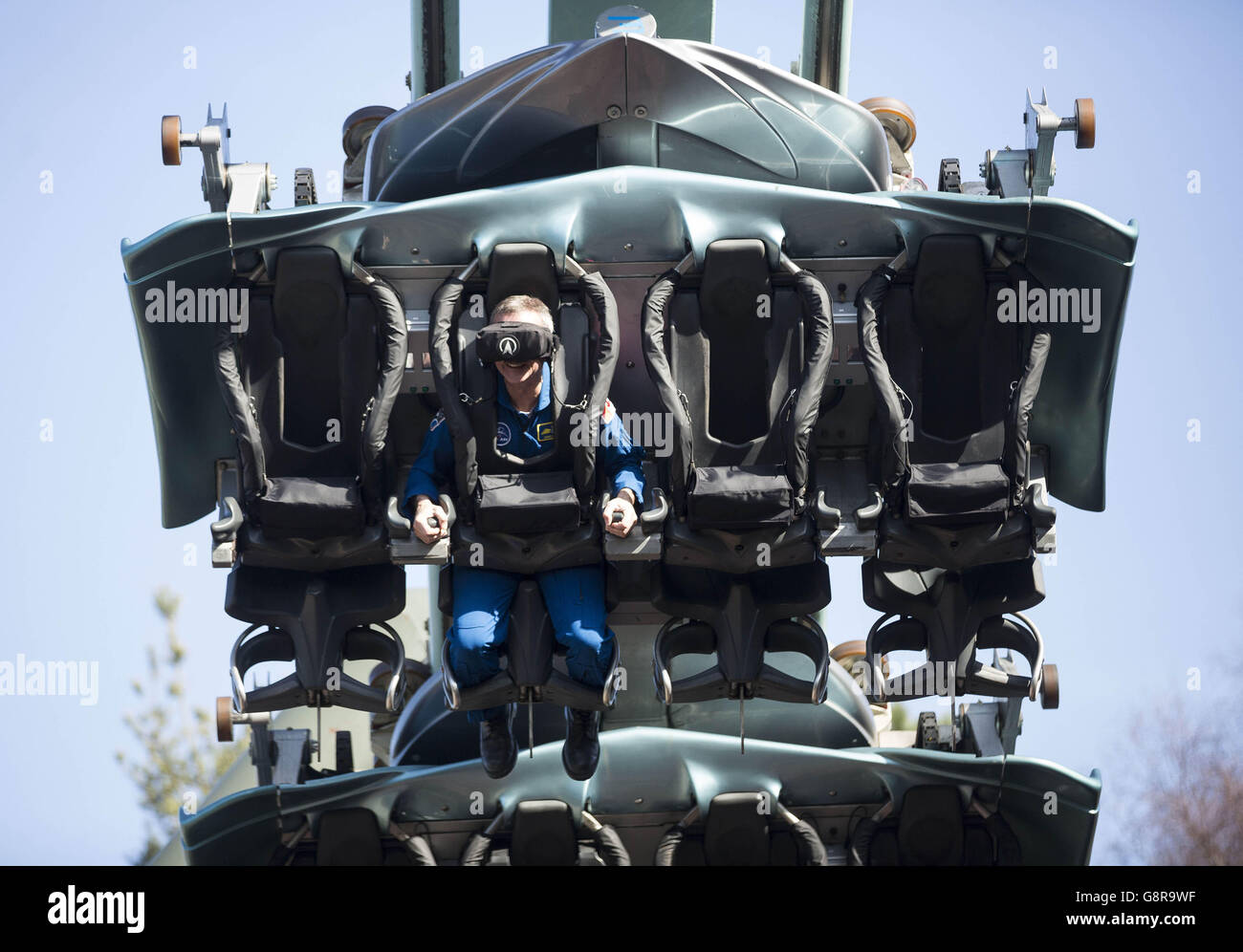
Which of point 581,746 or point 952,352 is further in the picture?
point 581,746

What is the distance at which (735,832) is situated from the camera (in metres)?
9.95

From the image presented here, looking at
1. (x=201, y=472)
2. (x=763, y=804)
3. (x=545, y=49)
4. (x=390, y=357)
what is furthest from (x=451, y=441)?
(x=763, y=804)

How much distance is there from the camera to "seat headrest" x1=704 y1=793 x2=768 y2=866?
9922 millimetres

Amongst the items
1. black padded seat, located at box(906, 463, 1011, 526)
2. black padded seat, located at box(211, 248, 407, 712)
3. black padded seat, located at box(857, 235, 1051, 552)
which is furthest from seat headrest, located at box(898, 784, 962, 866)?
black padded seat, located at box(211, 248, 407, 712)

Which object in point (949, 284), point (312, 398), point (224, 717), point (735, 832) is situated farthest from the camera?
point (735, 832)

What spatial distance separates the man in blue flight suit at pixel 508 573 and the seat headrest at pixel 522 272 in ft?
0.56

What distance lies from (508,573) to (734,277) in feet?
5.30

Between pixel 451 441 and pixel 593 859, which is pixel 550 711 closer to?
pixel 593 859

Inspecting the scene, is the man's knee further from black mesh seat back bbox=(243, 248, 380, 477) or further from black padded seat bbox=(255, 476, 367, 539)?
black mesh seat back bbox=(243, 248, 380, 477)

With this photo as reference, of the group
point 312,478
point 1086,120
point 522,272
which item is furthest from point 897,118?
point 312,478

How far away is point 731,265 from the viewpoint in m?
8.76

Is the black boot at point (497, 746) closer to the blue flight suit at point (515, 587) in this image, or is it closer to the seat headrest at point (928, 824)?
the blue flight suit at point (515, 587)

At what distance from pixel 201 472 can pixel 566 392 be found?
1.85 m

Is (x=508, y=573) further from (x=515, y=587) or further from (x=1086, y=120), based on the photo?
(x=1086, y=120)
